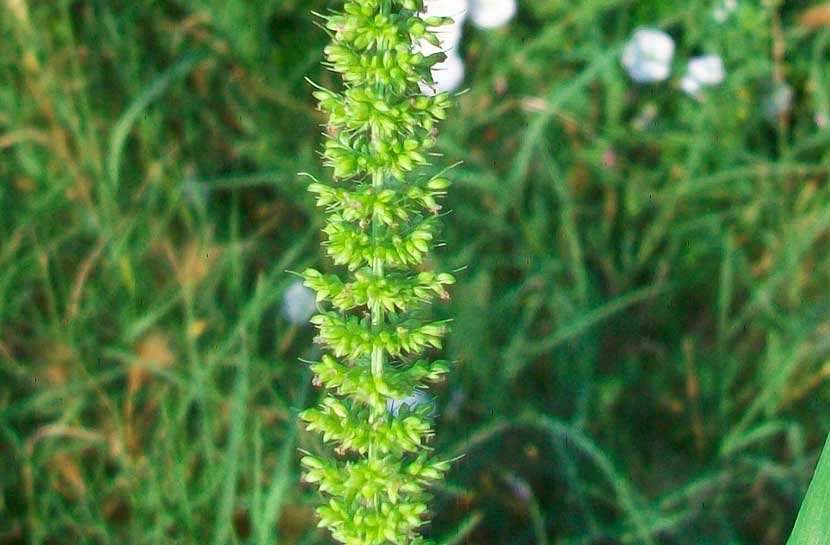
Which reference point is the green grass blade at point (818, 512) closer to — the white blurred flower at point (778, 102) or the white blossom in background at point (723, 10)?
the white blurred flower at point (778, 102)

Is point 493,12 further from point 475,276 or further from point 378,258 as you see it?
point 378,258

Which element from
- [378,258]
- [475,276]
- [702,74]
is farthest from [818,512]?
[702,74]

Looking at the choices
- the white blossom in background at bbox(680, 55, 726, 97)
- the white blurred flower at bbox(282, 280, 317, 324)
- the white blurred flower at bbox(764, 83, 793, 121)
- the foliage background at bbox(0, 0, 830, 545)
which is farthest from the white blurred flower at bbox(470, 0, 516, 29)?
the white blurred flower at bbox(282, 280, 317, 324)

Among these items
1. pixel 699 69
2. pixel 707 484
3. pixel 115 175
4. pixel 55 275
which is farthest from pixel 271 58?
pixel 707 484

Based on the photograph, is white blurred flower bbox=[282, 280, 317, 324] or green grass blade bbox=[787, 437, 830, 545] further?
white blurred flower bbox=[282, 280, 317, 324]

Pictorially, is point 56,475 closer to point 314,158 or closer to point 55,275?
point 55,275

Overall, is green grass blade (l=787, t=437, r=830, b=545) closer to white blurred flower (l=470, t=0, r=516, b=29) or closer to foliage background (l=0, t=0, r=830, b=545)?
foliage background (l=0, t=0, r=830, b=545)

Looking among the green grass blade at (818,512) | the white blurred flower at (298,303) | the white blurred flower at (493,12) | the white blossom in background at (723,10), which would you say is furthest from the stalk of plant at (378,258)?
the white blossom in background at (723,10)
